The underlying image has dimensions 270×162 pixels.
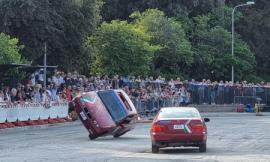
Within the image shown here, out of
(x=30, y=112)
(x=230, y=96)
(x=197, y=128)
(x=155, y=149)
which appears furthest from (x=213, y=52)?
(x=197, y=128)

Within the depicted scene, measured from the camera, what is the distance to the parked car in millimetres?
28672

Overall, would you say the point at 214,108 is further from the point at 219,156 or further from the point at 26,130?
the point at 219,156

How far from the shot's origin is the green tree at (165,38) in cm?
6694

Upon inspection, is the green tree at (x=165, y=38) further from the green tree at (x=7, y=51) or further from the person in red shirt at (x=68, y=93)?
the green tree at (x=7, y=51)

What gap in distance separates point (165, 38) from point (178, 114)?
4457cm

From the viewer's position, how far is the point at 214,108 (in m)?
Result: 62.3

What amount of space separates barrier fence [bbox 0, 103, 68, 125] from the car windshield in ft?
40.9

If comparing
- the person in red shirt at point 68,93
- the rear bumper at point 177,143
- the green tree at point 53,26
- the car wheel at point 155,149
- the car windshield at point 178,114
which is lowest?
the car wheel at point 155,149

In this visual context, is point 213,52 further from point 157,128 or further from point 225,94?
point 157,128

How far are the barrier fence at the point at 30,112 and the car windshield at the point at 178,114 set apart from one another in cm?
1247

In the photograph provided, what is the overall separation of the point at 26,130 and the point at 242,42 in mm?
48604

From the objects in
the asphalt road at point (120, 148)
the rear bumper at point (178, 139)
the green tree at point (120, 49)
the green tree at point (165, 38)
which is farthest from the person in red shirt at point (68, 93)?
the green tree at point (165, 38)

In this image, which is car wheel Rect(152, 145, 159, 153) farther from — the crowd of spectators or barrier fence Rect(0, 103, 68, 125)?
the crowd of spectators

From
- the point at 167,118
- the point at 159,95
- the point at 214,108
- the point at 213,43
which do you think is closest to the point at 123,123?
the point at 167,118
